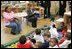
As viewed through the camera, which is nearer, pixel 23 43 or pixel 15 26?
pixel 23 43

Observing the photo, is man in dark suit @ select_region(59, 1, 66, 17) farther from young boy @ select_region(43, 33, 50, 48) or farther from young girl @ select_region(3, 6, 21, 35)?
young girl @ select_region(3, 6, 21, 35)

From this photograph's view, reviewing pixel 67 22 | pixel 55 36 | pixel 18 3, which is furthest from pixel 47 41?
→ pixel 18 3

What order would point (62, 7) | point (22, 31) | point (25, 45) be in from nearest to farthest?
point (25, 45)
point (62, 7)
point (22, 31)

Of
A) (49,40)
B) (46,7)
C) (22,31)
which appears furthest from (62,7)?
(22,31)

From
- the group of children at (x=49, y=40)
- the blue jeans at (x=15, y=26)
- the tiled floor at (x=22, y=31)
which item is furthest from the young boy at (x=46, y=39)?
the blue jeans at (x=15, y=26)

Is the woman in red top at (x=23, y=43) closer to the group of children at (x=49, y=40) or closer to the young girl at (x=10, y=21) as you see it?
the group of children at (x=49, y=40)

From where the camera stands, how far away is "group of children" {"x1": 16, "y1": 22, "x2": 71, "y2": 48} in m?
2.07

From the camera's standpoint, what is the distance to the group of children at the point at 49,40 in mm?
2070

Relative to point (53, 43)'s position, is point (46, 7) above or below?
above

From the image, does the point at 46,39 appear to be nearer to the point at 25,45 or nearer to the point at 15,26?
the point at 25,45

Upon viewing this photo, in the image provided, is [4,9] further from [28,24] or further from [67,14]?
[67,14]

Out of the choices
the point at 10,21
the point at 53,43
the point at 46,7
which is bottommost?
the point at 53,43

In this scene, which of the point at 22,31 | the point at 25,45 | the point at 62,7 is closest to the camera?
the point at 25,45

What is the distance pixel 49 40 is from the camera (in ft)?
6.98
